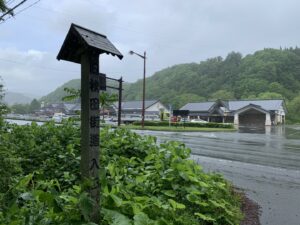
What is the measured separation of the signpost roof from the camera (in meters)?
3.35

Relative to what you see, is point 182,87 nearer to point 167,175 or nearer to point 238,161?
point 238,161

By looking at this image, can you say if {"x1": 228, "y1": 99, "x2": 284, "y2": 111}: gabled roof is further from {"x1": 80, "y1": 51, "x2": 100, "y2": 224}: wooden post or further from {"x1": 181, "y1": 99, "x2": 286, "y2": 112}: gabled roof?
{"x1": 80, "y1": 51, "x2": 100, "y2": 224}: wooden post

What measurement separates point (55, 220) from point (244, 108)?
196 feet

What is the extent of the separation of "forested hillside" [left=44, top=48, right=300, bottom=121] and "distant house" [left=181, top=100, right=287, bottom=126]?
46.4 ft

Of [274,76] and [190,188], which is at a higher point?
[274,76]

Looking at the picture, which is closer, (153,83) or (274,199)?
(274,199)

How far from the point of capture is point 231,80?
101188mm

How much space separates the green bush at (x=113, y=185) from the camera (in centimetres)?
277

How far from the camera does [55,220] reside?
106 inches

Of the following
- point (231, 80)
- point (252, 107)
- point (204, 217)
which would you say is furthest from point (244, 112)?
point (204, 217)

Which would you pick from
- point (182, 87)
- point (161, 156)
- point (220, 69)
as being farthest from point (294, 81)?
point (161, 156)

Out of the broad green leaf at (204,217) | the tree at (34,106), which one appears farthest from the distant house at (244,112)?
the tree at (34,106)

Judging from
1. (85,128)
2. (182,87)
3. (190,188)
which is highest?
(182,87)

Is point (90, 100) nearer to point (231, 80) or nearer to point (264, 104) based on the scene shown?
point (264, 104)
